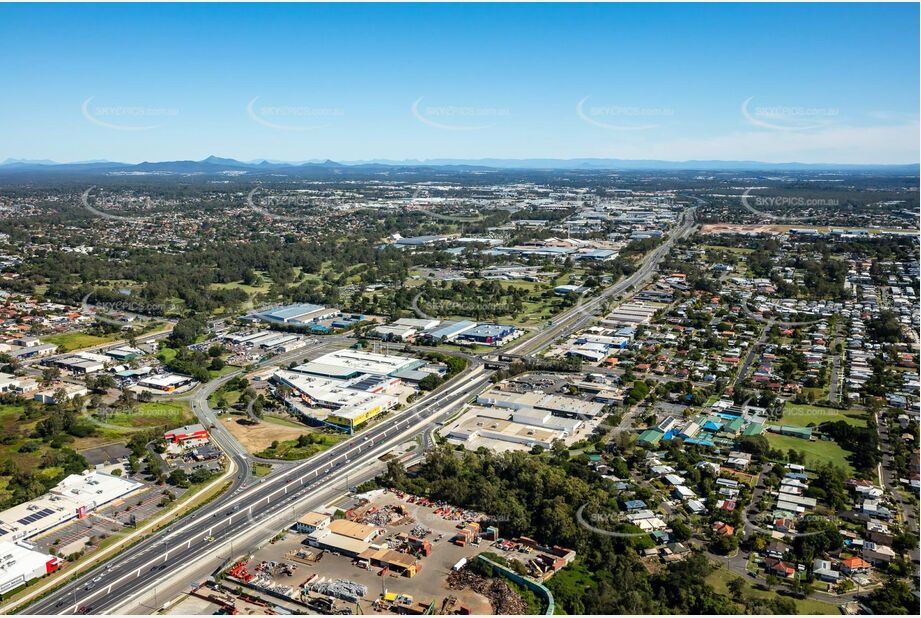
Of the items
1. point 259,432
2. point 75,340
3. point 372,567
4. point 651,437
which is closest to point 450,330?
point 259,432

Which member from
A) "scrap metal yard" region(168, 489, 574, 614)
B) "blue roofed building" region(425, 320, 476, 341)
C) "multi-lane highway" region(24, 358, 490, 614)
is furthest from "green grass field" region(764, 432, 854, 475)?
"blue roofed building" region(425, 320, 476, 341)

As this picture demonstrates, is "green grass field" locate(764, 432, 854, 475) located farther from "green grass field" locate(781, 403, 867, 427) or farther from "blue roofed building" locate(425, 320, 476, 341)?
"blue roofed building" locate(425, 320, 476, 341)

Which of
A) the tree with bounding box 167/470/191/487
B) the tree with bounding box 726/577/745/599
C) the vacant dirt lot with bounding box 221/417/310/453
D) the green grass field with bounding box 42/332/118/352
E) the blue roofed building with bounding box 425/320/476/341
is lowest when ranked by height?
the tree with bounding box 726/577/745/599

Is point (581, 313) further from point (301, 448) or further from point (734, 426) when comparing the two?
point (301, 448)

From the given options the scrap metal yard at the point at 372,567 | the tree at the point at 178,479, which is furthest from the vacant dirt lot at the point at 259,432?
the scrap metal yard at the point at 372,567

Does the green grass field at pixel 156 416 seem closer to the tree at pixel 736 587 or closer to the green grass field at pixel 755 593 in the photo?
the green grass field at pixel 755 593

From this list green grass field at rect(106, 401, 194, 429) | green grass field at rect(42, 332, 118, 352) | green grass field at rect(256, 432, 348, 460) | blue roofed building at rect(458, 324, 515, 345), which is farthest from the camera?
blue roofed building at rect(458, 324, 515, 345)
